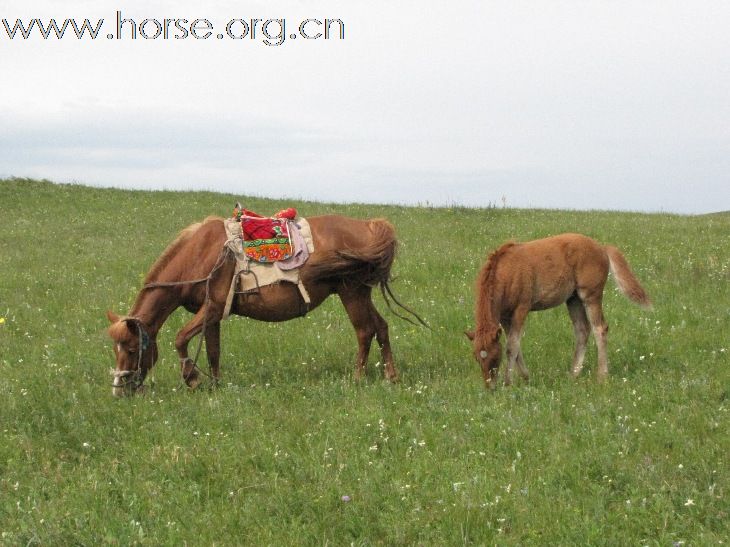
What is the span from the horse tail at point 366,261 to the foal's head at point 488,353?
1.32 metres

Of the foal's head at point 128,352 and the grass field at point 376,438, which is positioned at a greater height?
the foal's head at point 128,352

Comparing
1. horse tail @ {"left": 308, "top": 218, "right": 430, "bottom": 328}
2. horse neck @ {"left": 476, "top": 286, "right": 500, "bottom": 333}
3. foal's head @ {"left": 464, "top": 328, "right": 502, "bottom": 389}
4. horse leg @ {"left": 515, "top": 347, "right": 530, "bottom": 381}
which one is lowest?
horse leg @ {"left": 515, "top": 347, "right": 530, "bottom": 381}

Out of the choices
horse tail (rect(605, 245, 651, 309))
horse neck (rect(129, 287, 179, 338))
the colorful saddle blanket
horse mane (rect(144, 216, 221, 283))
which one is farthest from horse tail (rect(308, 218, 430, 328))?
horse tail (rect(605, 245, 651, 309))

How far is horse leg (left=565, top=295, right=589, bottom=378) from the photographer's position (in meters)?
10.1

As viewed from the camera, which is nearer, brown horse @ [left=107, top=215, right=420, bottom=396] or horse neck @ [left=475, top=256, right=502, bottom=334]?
horse neck @ [left=475, top=256, right=502, bottom=334]

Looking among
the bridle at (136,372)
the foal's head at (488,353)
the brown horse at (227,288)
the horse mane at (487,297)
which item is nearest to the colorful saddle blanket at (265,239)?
the brown horse at (227,288)

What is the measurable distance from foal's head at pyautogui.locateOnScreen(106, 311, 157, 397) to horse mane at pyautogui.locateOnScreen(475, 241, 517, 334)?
405 cm

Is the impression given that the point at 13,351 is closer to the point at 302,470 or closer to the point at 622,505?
the point at 302,470

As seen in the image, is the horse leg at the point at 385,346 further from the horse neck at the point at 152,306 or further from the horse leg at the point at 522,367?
the horse neck at the point at 152,306

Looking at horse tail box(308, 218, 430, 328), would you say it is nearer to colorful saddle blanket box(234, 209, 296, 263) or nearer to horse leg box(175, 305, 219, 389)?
colorful saddle blanket box(234, 209, 296, 263)

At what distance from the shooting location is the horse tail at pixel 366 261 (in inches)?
385

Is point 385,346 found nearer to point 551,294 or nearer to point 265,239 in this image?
point 265,239

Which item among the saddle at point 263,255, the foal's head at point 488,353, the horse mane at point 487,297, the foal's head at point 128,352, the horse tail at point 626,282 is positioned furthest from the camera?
the horse tail at point 626,282

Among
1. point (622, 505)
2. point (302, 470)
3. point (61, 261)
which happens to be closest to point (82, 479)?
point (302, 470)
